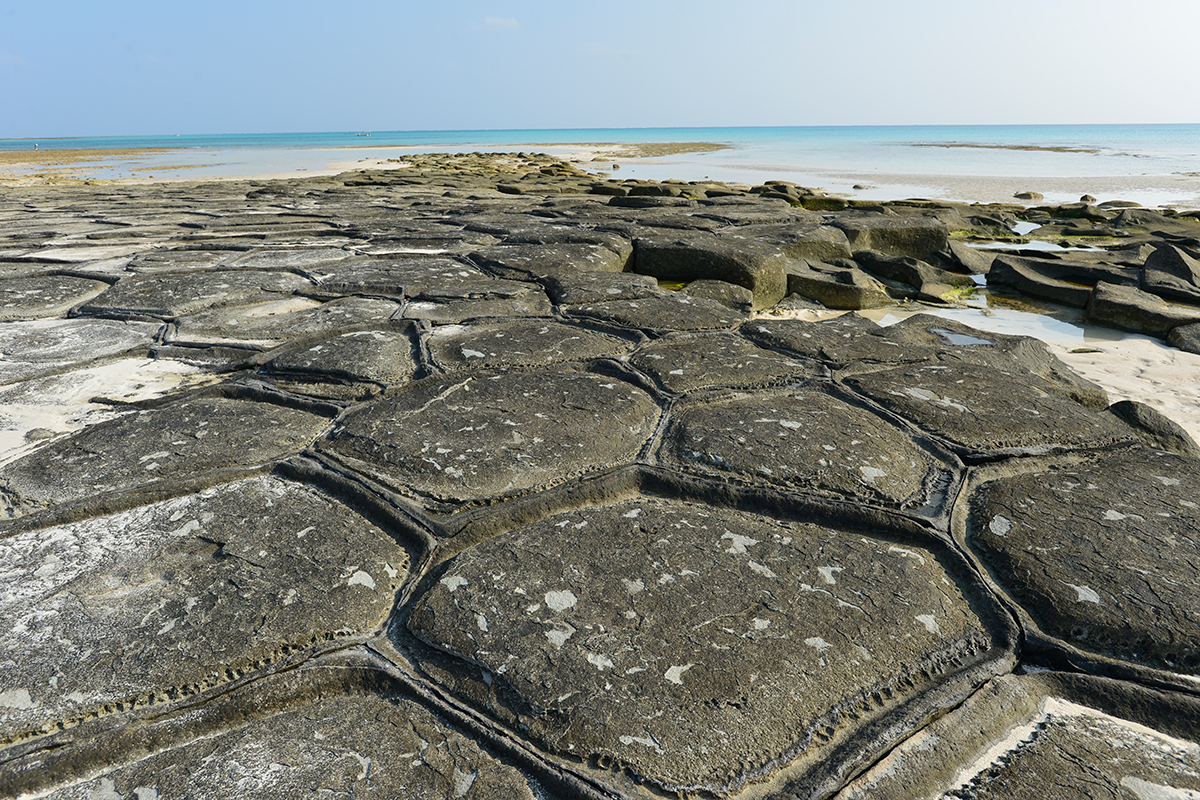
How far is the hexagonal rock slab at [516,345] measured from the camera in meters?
1.73

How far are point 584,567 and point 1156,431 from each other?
4.49ft

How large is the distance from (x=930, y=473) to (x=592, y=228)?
9.25 feet

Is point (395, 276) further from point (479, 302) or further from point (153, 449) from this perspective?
point (153, 449)

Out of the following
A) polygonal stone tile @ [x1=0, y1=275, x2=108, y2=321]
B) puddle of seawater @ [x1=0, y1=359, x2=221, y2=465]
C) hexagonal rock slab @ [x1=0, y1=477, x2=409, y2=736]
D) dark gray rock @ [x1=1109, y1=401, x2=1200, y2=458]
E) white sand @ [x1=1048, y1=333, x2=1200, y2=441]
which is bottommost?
white sand @ [x1=1048, y1=333, x2=1200, y2=441]

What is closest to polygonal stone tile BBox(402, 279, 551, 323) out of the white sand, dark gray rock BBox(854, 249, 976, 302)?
the white sand

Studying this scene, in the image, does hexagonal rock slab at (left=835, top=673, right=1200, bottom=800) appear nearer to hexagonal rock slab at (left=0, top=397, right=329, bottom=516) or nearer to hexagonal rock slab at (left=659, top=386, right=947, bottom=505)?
hexagonal rock slab at (left=659, top=386, right=947, bottom=505)

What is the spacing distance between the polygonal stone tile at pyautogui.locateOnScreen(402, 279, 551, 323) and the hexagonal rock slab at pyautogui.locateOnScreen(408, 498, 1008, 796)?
1251 mm

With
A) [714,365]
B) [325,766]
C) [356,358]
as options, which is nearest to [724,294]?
[714,365]

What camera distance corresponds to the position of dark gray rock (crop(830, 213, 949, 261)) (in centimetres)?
449

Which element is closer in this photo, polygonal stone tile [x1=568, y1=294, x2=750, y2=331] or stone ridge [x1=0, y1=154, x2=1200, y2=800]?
stone ridge [x1=0, y1=154, x2=1200, y2=800]

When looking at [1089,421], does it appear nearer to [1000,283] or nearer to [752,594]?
[752,594]

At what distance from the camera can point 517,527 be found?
106 centimetres

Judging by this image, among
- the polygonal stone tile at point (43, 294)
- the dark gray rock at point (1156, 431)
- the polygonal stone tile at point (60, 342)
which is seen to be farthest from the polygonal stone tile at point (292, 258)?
the dark gray rock at point (1156, 431)

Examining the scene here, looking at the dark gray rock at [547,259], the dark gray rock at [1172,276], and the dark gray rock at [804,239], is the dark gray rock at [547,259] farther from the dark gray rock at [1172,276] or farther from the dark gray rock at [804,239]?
the dark gray rock at [1172,276]
